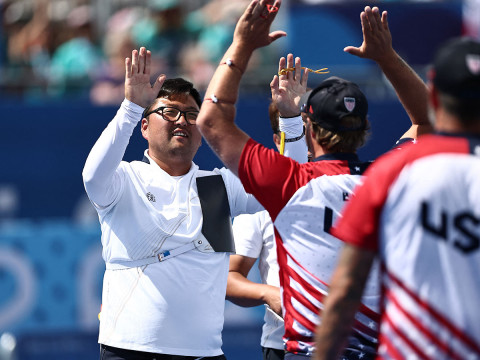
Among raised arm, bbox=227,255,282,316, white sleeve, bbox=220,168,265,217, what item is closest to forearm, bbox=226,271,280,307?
raised arm, bbox=227,255,282,316

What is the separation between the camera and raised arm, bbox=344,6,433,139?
412 centimetres

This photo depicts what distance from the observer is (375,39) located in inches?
164

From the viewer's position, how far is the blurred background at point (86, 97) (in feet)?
26.4

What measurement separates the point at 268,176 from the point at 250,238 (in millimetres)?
1800

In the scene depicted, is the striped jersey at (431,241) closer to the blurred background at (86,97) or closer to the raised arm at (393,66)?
the raised arm at (393,66)

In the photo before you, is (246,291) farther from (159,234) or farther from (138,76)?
(138,76)

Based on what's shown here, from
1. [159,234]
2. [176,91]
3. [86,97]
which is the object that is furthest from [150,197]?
[86,97]

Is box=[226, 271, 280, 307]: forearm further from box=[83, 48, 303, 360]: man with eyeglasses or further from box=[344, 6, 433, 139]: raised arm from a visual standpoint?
box=[344, 6, 433, 139]: raised arm

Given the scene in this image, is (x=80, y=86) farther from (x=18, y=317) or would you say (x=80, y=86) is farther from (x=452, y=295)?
(x=452, y=295)

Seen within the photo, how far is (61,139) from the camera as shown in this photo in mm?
9062

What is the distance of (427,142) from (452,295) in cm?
50

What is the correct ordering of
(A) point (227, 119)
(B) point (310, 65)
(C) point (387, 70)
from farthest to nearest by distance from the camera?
(B) point (310, 65), (C) point (387, 70), (A) point (227, 119)

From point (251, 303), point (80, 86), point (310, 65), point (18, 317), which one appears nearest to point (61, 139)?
point (80, 86)

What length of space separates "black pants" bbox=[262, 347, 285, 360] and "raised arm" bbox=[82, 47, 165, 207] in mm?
1523
